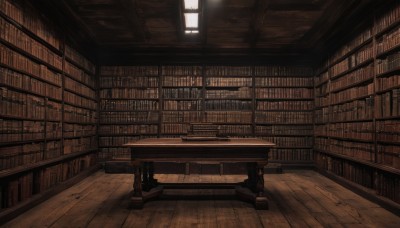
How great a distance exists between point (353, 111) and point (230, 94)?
2574 mm

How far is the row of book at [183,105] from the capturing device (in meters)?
6.53

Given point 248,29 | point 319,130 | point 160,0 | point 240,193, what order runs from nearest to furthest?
point 240,193 → point 160,0 → point 248,29 → point 319,130

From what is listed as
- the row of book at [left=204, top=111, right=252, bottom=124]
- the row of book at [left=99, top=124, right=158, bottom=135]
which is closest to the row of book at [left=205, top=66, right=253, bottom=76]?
the row of book at [left=204, top=111, right=252, bottom=124]

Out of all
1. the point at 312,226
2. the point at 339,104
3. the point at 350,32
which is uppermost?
the point at 350,32

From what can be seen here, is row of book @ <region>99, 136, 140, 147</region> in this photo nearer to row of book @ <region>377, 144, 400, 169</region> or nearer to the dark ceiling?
the dark ceiling

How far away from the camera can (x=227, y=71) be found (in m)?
6.58

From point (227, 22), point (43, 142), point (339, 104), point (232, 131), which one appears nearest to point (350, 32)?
point (339, 104)

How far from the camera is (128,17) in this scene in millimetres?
4672

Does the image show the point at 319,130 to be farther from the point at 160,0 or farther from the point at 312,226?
the point at 160,0

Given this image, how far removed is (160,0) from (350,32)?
10.1 feet

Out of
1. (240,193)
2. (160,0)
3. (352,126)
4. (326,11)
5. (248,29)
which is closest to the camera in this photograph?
(240,193)

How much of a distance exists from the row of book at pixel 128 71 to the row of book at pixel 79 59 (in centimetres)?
26

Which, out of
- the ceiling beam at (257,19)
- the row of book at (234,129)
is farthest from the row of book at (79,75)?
the ceiling beam at (257,19)

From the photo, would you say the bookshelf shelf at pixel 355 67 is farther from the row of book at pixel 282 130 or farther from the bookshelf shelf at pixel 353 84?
the row of book at pixel 282 130
